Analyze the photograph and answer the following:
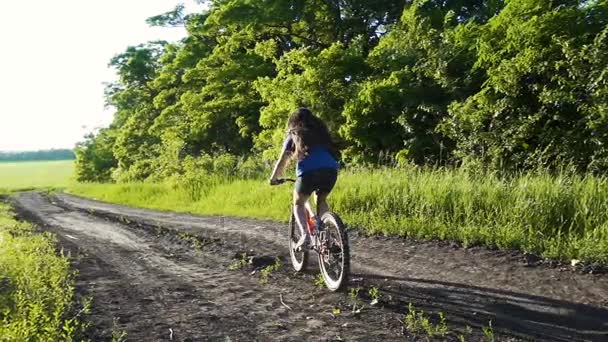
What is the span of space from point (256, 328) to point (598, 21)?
11.0 m

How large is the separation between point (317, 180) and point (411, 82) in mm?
10962

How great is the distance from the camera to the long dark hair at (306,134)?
6.13m

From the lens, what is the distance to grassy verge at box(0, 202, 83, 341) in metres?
4.50

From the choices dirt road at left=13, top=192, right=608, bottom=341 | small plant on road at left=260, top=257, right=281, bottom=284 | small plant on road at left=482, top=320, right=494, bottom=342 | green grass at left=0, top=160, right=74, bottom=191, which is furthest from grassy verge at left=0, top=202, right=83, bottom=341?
green grass at left=0, top=160, right=74, bottom=191

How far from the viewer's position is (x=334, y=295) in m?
5.75

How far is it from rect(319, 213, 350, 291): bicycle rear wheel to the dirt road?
184mm

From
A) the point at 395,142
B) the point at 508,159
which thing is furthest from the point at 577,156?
the point at 395,142

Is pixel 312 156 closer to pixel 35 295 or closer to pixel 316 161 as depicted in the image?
pixel 316 161

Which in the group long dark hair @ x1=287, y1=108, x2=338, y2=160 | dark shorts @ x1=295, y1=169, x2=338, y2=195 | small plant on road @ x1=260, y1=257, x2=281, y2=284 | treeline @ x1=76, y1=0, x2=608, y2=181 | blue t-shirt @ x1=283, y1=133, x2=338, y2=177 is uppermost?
treeline @ x1=76, y1=0, x2=608, y2=181

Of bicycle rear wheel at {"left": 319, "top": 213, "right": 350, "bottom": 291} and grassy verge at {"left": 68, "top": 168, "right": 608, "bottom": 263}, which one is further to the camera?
grassy verge at {"left": 68, "top": 168, "right": 608, "bottom": 263}

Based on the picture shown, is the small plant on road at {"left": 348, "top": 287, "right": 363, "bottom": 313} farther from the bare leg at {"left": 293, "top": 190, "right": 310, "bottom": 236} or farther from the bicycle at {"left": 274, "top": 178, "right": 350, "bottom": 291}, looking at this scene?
the bare leg at {"left": 293, "top": 190, "right": 310, "bottom": 236}

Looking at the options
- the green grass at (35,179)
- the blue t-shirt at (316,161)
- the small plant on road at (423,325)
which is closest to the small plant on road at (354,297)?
the small plant on road at (423,325)

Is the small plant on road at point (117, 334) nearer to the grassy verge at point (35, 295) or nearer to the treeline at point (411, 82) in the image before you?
the grassy verge at point (35, 295)

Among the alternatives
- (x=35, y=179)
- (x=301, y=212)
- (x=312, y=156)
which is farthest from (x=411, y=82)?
(x=35, y=179)
